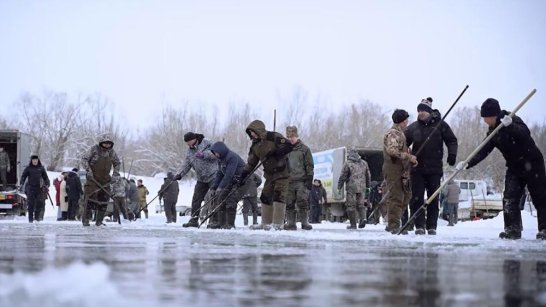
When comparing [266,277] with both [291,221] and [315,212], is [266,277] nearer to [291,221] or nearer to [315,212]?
[291,221]

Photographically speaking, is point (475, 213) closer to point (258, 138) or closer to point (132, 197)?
point (132, 197)

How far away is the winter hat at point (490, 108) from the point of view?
37.2 ft

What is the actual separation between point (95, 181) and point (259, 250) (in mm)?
10096

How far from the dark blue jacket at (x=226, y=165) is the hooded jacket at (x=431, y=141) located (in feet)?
11.3

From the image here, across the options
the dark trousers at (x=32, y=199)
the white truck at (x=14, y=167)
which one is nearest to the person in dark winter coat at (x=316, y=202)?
the white truck at (x=14, y=167)

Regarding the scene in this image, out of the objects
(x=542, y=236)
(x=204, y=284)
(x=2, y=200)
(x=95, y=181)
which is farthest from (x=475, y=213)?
(x=204, y=284)

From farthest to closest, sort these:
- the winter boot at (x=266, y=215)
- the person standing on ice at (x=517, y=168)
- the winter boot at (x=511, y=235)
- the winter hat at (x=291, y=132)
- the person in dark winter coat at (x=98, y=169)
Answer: the person in dark winter coat at (x=98, y=169), the winter hat at (x=291, y=132), the winter boot at (x=266, y=215), the person standing on ice at (x=517, y=168), the winter boot at (x=511, y=235)

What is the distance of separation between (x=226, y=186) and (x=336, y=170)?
64.3ft

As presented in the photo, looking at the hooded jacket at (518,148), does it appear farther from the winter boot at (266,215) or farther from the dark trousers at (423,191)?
the winter boot at (266,215)

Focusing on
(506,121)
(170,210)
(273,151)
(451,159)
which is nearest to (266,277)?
(506,121)

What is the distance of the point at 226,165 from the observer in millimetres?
15539

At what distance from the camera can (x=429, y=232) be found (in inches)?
501

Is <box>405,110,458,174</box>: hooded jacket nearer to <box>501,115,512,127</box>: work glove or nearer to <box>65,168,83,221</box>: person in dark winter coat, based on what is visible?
<box>501,115,512,127</box>: work glove

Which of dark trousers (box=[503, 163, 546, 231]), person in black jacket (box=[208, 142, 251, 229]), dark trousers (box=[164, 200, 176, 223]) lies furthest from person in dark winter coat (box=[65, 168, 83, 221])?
dark trousers (box=[503, 163, 546, 231])
